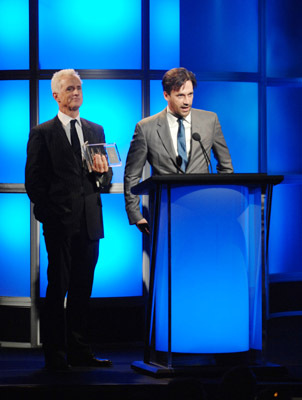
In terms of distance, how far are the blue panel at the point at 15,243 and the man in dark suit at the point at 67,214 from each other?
3.09 ft

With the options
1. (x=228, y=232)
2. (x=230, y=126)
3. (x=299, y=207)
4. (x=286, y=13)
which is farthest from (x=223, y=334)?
(x=286, y=13)

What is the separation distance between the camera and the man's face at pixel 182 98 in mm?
3930

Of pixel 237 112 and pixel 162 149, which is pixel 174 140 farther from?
pixel 237 112

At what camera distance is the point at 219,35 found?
5.35 metres

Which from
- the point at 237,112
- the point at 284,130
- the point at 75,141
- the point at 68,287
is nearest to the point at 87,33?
the point at 75,141

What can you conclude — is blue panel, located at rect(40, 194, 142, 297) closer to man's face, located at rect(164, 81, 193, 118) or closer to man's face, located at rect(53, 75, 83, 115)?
man's face, located at rect(53, 75, 83, 115)

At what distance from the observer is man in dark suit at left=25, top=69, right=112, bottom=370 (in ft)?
13.4

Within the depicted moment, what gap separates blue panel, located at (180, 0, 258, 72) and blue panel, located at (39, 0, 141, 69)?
1.41 ft

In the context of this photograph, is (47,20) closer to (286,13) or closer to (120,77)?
(120,77)

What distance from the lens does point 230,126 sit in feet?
17.6

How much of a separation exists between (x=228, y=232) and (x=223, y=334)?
0.53 metres

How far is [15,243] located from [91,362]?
134 centimetres

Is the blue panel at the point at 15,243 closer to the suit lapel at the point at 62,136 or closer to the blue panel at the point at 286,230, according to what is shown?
the suit lapel at the point at 62,136

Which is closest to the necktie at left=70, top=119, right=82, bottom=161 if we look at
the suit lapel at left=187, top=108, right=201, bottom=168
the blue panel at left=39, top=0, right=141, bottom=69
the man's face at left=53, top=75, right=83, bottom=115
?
the man's face at left=53, top=75, right=83, bottom=115
